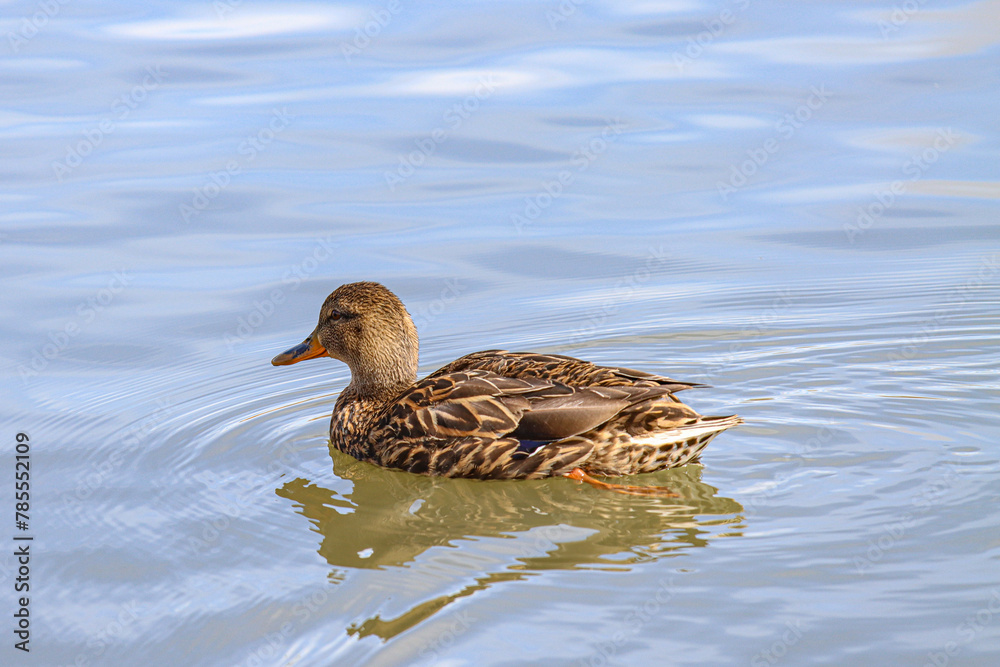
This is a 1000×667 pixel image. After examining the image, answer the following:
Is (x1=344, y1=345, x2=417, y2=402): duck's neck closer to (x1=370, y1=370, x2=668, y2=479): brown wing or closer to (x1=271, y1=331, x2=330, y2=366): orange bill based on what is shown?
(x1=271, y1=331, x2=330, y2=366): orange bill

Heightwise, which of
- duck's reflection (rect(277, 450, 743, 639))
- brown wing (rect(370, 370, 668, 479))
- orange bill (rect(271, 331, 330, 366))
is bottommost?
duck's reflection (rect(277, 450, 743, 639))

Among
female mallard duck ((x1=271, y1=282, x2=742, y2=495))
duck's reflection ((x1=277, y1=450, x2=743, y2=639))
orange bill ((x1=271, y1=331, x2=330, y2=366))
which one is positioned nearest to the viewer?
duck's reflection ((x1=277, y1=450, x2=743, y2=639))

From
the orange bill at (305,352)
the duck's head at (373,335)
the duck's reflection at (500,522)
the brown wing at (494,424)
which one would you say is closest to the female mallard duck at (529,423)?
the brown wing at (494,424)

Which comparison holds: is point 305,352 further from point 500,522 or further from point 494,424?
point 500,522

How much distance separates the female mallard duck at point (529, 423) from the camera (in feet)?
24.1

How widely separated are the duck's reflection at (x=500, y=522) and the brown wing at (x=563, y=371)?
55 centimetres

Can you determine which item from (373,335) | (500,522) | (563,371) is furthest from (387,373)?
(500,522)

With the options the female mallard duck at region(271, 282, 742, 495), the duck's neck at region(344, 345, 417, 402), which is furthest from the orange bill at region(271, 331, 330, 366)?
the female mallard duck at region(271, 282, 742, 495)

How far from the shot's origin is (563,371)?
7.74 m

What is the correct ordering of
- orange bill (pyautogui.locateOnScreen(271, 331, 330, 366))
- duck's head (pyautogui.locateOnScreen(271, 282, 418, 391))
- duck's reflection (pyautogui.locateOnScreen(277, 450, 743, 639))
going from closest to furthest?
duck's reflection (pyautogui.locateOnScreen(277, 450, 743, 639)) < duck's head (pyautogui.locateOnScreen(271, 282, 418, 391)) < orange bill (pyautogui.locateOnScreen(271, 331, 330, 366))

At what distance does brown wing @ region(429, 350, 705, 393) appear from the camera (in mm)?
7555

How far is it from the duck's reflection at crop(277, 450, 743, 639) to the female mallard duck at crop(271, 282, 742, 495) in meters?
0.12

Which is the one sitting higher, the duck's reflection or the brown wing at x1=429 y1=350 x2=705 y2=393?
the brown wing at x1=429 y1=350 x2=705 y2=393

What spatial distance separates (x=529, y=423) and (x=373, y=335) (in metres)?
1.50
